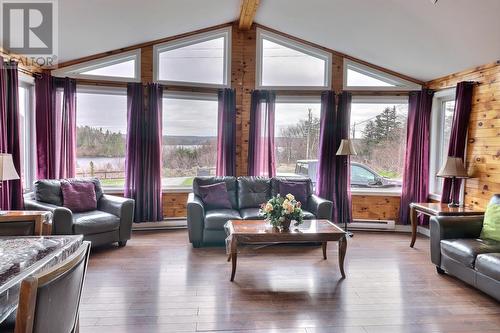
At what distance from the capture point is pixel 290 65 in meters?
5.96

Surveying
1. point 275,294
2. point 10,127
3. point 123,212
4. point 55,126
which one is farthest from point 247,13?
point 275,294

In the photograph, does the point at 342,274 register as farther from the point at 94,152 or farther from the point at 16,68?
the point at 16,68

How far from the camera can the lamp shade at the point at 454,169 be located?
4.57 m

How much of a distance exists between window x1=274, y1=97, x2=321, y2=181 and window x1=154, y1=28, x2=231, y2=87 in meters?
1.17

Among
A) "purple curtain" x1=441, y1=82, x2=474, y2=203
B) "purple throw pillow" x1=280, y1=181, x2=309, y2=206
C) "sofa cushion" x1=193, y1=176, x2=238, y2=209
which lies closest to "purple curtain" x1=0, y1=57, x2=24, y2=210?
"sofa cushion" x1=193, y1=176, x2=238, y2=209

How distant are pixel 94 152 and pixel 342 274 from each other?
13.7 feet

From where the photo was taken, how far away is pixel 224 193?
5.14 m

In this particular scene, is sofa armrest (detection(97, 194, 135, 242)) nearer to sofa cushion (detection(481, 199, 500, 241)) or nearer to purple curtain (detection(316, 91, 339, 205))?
purple curtain (detection(316, 91, 339, 205))

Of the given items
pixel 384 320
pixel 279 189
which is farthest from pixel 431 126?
pixel 384 320

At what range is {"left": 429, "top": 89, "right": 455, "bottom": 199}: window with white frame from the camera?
5.56m

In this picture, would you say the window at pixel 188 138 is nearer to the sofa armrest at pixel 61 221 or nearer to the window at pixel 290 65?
the window at pixel 290 65

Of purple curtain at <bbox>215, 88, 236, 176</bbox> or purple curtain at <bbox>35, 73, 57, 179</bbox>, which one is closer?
purple curtain at <bbox>35, 73, 57, 179</bbox>

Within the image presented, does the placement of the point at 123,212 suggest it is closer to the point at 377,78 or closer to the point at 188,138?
the point at 188,138

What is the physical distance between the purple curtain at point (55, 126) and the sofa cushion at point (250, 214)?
2.67m
